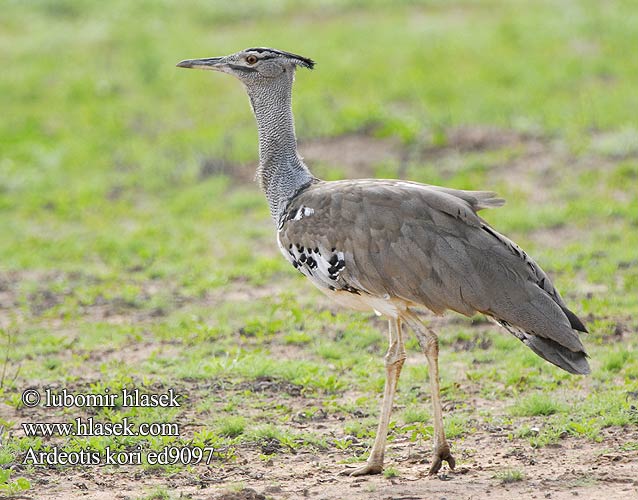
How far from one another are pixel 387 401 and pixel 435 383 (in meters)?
0.23

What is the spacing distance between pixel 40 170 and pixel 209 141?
1649mm

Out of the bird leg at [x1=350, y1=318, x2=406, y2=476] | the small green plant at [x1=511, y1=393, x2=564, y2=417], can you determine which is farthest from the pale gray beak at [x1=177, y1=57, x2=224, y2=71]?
the small green plant at [x1=511, y1=393, x2=564, y2=417]

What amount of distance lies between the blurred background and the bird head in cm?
166

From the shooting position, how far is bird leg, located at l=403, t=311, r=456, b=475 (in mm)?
4734

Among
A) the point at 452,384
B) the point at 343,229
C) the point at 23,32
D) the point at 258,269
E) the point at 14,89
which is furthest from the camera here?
the point at 23,32

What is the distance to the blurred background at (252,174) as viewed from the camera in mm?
6141

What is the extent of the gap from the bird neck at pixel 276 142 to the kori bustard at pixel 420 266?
23cm

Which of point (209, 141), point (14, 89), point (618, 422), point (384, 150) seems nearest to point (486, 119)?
point (384, 150)

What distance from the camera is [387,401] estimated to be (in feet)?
16.1

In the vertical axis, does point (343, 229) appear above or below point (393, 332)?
above

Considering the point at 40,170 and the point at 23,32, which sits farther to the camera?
the point at 23,32

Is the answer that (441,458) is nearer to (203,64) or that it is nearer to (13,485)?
(13,485)

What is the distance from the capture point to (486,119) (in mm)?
10836

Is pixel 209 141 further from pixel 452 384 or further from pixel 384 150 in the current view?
pixel 452 384
